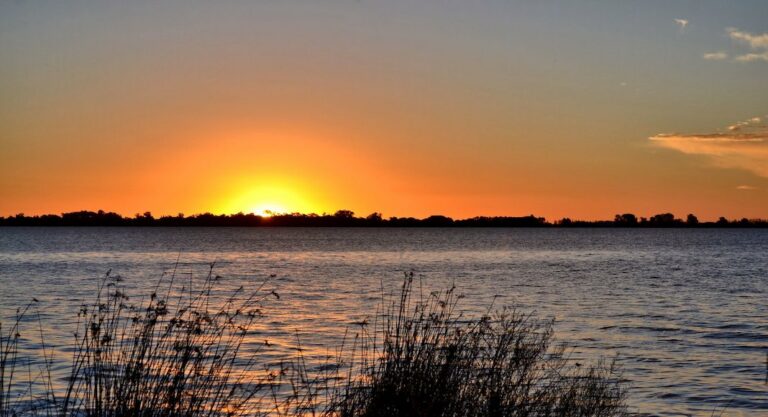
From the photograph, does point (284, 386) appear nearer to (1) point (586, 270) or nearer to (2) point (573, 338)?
(2) point (573, 338)

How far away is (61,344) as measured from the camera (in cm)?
2472

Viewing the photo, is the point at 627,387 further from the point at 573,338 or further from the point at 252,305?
the point at 252,305

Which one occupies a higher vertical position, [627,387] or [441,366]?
[441,366]

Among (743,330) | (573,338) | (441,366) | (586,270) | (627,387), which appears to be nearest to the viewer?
(441,366)

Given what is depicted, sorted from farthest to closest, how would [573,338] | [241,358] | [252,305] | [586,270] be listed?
[586,270], [252,305], [573,338], [241,358]

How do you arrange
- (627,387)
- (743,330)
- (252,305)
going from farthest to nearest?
(252,305), (743,330), (627,387)

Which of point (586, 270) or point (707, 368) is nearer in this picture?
point (707, 368)

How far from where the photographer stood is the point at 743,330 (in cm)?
3203

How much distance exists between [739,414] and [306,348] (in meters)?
12.5

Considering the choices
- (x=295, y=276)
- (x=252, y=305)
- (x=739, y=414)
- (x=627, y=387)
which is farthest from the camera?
(x=295, y=276)

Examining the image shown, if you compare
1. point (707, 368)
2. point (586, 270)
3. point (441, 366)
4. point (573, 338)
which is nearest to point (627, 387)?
point (707, 368)

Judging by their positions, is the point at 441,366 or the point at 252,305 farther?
the point at 252,305

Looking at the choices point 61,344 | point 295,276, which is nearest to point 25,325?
point 61,344

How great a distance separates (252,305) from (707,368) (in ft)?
69.8
